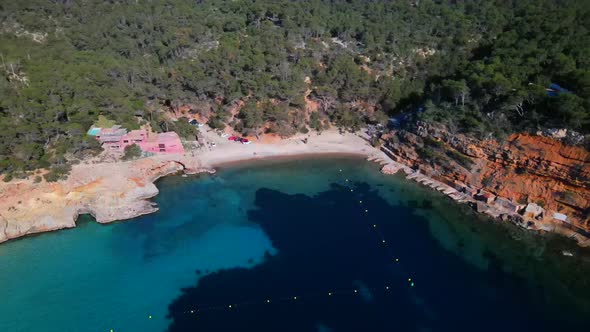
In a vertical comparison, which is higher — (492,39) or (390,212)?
(492,39)

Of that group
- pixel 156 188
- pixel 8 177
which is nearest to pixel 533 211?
pixel 156 188

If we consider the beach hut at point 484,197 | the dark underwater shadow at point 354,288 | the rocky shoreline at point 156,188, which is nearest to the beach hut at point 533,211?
the rocky shoreline at point 156,188

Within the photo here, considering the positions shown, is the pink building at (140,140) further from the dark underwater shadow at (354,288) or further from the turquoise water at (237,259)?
the dark underwater shadow at (354,288)

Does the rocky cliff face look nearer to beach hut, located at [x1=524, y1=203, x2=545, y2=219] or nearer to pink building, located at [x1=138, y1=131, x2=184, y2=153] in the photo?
beach hut, located at [x1=524, y1=203, x2=545, y2=219]

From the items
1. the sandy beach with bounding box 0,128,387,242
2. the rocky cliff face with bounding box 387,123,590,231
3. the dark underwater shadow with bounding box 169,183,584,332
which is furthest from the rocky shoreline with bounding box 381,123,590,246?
the dark underwater shadow with bounding box 169,183,584,332

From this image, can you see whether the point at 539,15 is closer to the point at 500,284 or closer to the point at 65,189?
the point at 500,284

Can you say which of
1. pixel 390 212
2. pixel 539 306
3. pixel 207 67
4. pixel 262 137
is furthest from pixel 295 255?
pixel 207 67

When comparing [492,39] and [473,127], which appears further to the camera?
[492,39]
